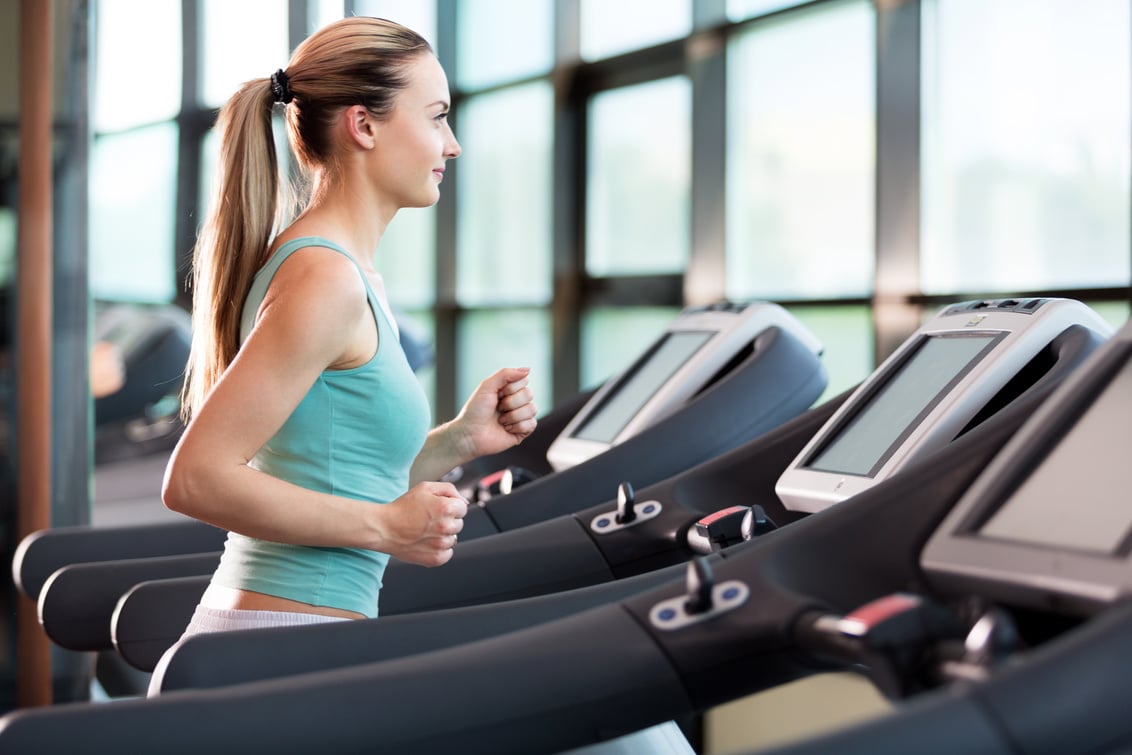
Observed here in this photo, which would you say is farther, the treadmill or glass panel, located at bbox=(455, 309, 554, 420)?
glass panel, located at bbox=(455, 309, 554, 420)

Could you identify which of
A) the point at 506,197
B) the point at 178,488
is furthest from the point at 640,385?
the point at 506,197

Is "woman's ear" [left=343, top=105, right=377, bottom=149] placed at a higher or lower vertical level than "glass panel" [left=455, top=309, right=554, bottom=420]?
higher

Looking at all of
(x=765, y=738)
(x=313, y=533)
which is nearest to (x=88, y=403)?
(x=765, y=738)

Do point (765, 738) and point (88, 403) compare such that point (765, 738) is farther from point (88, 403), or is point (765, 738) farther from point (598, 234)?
point (598, 234)

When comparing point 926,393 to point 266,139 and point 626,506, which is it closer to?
point 626,506

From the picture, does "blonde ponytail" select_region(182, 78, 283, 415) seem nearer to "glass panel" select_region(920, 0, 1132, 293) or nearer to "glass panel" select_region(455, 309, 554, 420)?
"glass panel" select_region(920, 0, 1132, 293)

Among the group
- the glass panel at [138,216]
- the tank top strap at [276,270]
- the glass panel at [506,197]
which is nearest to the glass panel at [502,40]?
the glass panel at [506,197]

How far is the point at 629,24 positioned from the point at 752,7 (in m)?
0.74

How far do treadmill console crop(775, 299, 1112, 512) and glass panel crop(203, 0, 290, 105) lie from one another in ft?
9.39

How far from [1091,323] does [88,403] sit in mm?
2419

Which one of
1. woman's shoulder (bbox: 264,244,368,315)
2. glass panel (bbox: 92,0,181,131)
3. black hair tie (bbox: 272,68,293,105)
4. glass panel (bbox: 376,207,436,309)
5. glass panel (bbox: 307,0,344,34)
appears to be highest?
glass panel (bbox: 307,0,344,34)

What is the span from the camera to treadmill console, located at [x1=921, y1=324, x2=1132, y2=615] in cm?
95

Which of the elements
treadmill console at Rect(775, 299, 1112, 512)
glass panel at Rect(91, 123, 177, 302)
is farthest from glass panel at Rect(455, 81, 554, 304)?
treadmill console at Rect(775, 299, 1112, 512)

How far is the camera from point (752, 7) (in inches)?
177
